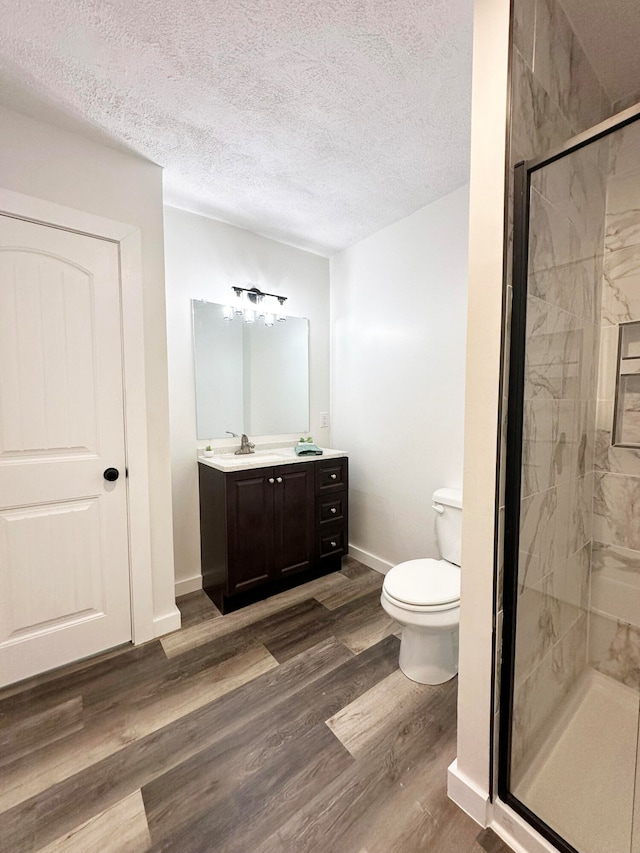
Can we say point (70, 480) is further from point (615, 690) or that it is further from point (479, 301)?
point (615, 690)

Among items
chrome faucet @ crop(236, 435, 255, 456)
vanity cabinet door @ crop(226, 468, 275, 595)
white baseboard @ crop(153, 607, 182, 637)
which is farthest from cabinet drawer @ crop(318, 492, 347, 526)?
white baseboard @ crop(153, 607, 182, 637)

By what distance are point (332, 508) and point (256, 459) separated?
685mm

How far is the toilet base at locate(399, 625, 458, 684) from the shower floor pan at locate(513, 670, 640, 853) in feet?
1.43

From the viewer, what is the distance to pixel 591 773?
1.26 meters

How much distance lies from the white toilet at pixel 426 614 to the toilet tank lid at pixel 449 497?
12.9 inches

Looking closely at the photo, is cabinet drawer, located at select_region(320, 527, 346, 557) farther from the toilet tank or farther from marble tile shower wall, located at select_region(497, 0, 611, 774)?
marble tile shower wall, located at select_region(497, 0, 611, 774)

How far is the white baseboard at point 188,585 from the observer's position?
2.43m

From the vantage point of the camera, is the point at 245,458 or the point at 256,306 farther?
the point at 256,306

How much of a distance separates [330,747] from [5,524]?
5.44 ft

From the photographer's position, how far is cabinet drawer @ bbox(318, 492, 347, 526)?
2570mm

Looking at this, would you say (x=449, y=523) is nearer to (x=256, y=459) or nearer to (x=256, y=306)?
(x=256, y=459)

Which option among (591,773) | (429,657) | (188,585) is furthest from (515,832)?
(188,585)

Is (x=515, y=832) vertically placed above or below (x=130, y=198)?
below

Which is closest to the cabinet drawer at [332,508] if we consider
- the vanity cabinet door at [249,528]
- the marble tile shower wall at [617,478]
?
the vanity cabinet door at [249,528]
